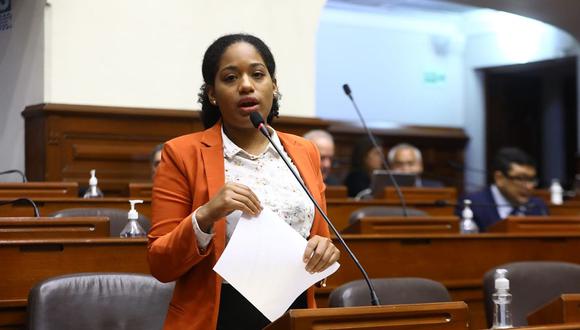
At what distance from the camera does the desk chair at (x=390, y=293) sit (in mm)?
2865

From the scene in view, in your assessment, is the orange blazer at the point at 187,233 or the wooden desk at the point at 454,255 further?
the wooden desk at the point at 454,255

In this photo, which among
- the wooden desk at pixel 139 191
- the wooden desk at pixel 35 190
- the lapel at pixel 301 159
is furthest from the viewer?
the wooden desk at pixel 139 191

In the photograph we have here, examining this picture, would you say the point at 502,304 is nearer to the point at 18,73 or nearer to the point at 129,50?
the point at 129,50

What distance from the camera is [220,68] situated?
1.99 m

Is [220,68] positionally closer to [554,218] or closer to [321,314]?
[321,314]

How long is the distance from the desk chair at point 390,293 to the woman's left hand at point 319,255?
39.7 inches

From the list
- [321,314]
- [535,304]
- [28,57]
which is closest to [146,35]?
[28,57]

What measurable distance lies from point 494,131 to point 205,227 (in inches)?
363

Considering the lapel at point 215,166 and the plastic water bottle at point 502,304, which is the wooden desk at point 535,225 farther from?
the lapel at point 215,166

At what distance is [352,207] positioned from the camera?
211 inches

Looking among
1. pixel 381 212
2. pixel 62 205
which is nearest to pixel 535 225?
pixel 381 212

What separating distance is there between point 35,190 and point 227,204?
9.84 ft

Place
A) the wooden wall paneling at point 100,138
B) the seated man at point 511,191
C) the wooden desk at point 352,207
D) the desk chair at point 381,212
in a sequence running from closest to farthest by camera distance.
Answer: the desk chair at point 381,212 → the wooden desk at point 352,207 → the seated man at point 511,191 → the wooden wall paneling at point 100,138

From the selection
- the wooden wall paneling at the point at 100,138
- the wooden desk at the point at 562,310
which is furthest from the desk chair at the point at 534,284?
the wooden wall paneling at the point at 100,138
